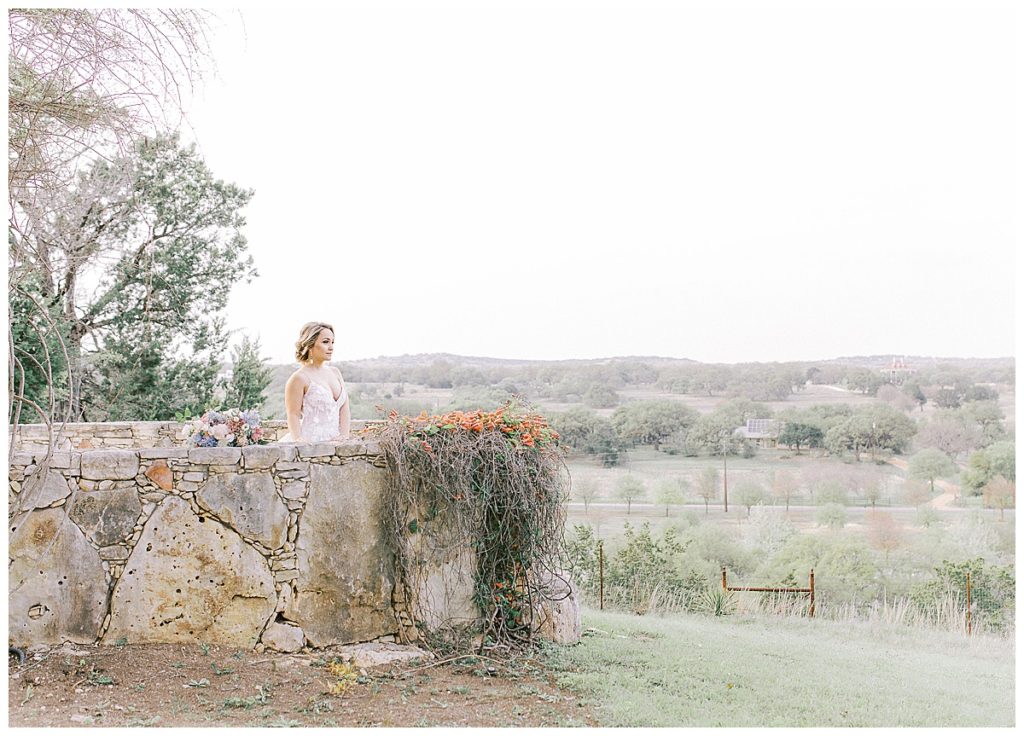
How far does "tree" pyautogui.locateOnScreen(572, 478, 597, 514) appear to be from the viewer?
1362 cm

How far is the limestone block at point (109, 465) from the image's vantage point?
441 cm

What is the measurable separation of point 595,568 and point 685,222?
704 centimetres

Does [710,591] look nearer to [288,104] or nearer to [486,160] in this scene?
[486,160]

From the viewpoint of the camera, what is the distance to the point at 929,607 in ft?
36.3

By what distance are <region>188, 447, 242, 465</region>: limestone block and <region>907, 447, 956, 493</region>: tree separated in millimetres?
12092

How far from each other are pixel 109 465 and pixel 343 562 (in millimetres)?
1310

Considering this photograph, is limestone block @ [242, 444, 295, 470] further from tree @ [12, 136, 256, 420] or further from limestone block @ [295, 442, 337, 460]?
tree @ [12, 136, 256, 420]

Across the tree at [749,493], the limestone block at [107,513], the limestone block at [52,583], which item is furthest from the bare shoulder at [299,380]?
the tree at [749,493]

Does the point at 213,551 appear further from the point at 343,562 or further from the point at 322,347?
the point at 322,347

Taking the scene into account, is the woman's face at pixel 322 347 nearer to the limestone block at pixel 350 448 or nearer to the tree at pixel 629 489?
the limestone block at pixel 350 448

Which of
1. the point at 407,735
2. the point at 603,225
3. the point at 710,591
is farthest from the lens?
the point at 603,225

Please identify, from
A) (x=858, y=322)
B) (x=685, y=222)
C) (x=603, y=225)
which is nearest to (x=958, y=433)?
(x=858, y=322)

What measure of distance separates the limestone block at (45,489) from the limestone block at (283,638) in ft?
4.11

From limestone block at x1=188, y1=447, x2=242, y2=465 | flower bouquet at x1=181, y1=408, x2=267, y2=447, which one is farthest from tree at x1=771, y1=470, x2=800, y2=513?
limestone block at x1=188, y1=447, x2=242, y2=465
